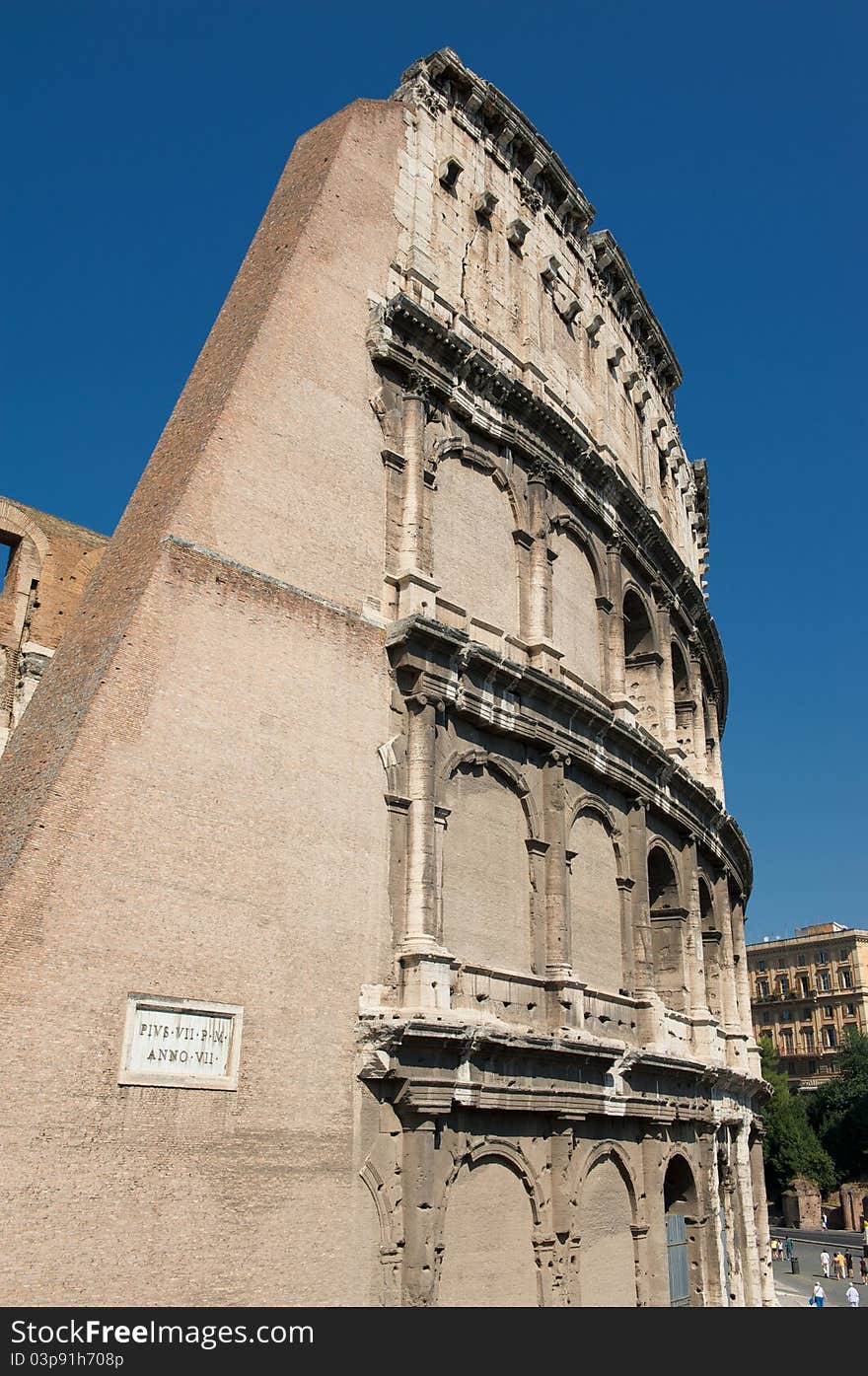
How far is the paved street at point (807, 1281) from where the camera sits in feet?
100

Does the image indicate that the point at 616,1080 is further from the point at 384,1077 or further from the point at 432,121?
the point at 432,121

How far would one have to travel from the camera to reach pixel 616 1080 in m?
16.9

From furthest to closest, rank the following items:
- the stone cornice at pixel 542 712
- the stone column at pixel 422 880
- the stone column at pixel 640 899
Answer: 1. the stone column at pixel 640 899
2. the stone cornice at pixel 542 712
3. the stone column at pixel 422 880

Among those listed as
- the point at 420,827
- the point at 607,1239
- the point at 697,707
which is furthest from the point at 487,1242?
the point at 697,707

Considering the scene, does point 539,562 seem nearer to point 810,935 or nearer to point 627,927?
point 627,927

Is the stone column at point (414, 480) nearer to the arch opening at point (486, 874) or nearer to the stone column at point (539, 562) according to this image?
the stone column at point (539, 562)

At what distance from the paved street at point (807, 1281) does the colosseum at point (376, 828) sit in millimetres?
9832

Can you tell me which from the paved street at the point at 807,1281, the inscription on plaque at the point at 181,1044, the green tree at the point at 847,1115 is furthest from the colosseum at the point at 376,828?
the green tree at the point at 847,1115

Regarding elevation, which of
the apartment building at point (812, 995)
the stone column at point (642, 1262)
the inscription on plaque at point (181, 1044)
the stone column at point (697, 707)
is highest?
the apartment building at point (812, 995)

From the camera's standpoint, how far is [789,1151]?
53.4 meters

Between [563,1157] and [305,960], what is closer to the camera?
[305,960]

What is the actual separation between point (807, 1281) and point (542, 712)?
2653cm
